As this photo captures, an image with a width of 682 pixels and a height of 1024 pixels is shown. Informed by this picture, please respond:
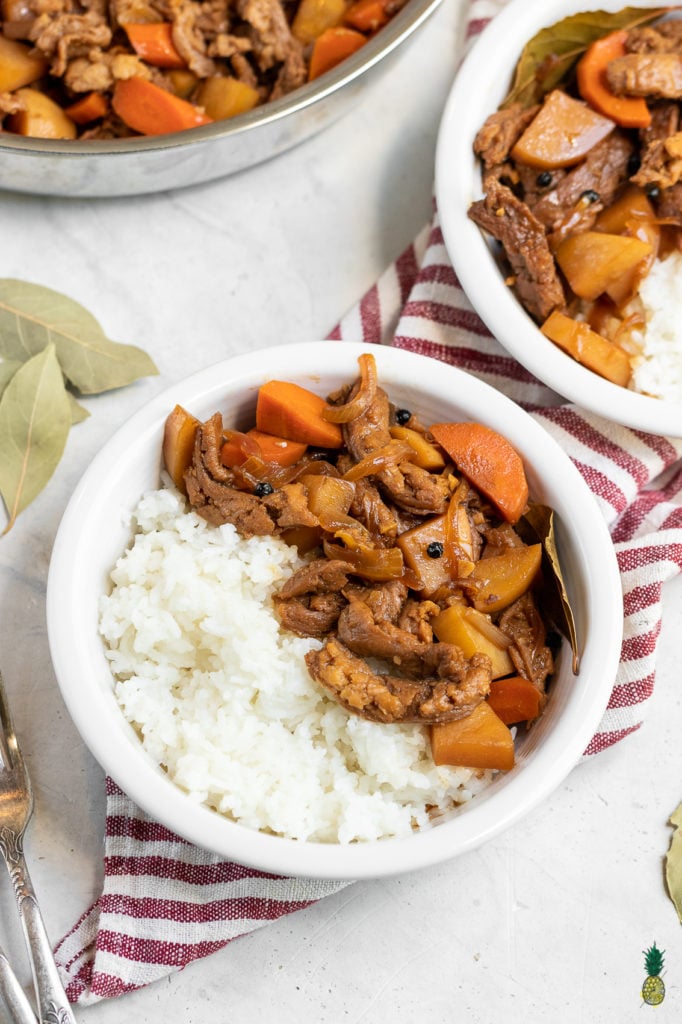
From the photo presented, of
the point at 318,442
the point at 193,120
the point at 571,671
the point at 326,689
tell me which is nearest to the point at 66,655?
the point at 326,689

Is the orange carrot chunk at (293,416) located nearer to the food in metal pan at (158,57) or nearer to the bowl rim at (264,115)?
the bowl rim at (264,115)

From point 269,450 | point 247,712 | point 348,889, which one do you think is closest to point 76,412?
point 269,450

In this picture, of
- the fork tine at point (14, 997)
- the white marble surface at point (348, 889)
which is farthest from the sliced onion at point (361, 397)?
the fork tine at point (14, 997)

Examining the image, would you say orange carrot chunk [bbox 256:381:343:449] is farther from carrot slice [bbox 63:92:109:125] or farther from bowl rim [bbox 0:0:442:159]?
carrot slice [bbox 63:92:109:125]

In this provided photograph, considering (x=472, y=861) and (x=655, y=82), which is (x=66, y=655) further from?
(x=655, y=82)

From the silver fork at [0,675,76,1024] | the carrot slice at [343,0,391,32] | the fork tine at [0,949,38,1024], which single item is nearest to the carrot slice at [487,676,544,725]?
the silver fork at [0,675,76,1024]

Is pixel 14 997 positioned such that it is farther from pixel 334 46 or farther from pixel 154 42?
pixel 334 46

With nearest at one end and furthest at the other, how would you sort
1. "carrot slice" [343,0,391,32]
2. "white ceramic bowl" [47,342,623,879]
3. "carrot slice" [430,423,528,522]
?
"white ceramic bowl" [47,342,623,879] < "carrot slice" [430,423,528,522] < "carrot slice" [343,0,391,32]
